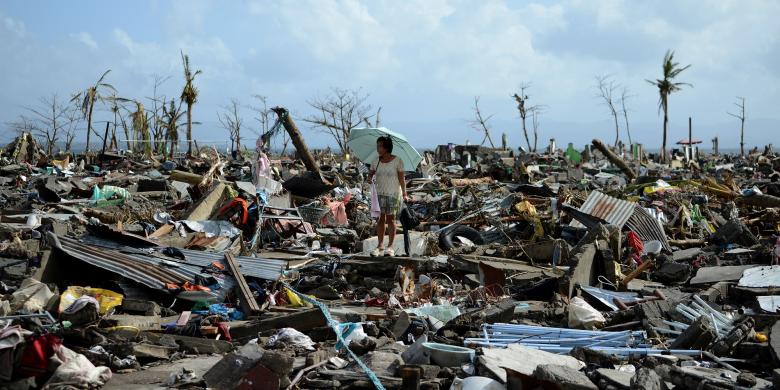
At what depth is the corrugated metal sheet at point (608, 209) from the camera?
437 inches

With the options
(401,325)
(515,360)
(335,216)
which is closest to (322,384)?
(515,360)

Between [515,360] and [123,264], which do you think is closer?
[515,360]

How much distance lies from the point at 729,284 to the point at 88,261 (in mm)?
6680

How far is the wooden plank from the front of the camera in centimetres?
698

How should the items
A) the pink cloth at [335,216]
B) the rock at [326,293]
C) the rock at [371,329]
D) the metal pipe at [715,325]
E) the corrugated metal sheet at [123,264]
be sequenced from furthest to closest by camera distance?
the pink cloth at [335,216] < the rock at [326,293] < the corrugated metal sheet at [123,264] < the rock at [371,329] < the metal pipe at [715,325]

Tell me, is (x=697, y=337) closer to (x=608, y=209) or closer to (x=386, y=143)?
(x=386, y=143)

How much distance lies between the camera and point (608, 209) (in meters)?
11.4

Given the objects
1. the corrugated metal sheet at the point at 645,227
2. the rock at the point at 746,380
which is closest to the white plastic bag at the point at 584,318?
the rock at the point at 746,380

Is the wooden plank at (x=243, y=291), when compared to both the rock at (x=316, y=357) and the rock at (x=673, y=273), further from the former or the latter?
the rock at (x=673, y=273)

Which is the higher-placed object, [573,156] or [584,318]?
[573,156]

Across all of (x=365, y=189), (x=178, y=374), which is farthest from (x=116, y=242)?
(x=365, y=189)

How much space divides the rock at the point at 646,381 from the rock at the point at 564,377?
234 millimetres

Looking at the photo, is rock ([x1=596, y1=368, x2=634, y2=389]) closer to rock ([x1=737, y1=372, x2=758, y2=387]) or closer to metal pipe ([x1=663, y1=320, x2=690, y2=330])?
rock ([x1=737, y1=372, x2=758, y2=387])

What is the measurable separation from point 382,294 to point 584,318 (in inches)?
87.9
